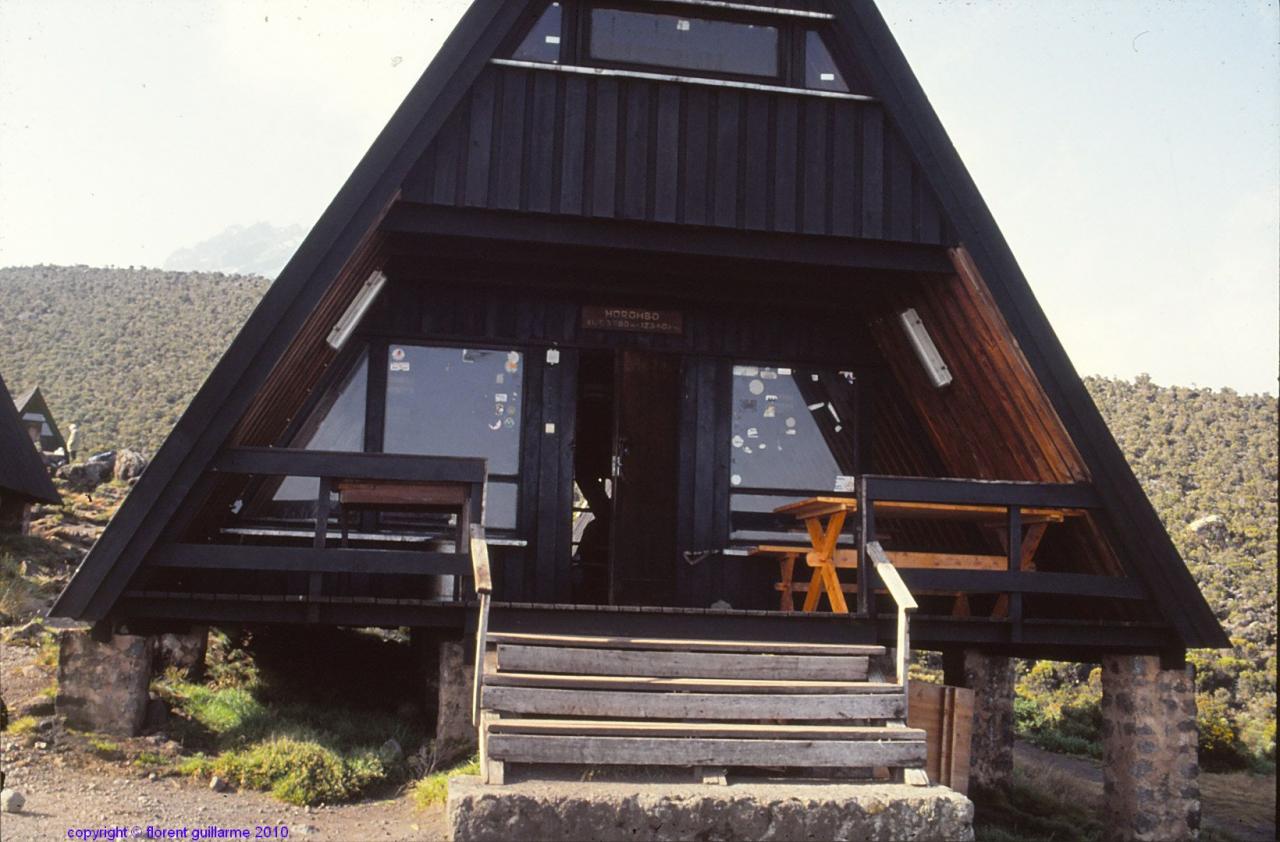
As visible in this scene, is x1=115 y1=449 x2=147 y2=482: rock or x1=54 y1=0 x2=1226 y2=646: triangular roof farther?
x1=115 y1=449 x2=147 y2=482: rock

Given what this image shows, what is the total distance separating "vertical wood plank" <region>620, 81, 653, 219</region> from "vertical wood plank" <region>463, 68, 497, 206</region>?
106 centimetres

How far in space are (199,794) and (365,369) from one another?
4.24m

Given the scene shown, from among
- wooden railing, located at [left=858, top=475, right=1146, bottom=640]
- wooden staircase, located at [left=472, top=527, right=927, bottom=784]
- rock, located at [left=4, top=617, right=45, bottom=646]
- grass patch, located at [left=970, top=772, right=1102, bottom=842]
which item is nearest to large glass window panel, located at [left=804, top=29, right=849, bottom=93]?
wooden railing, located at [left=858, top=475, right=1146, bottom=640]

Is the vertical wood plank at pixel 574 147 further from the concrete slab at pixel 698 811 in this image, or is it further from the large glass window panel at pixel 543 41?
the concrete slab at pixel 698 811

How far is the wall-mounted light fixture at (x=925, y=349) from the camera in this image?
10.6 metres

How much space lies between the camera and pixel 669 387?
451 inches

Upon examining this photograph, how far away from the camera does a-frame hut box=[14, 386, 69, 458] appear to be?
121ft

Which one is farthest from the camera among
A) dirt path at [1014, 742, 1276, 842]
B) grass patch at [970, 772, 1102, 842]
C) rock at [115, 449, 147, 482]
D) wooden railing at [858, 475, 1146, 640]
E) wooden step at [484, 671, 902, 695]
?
rock at [115, 449, 147, 482]

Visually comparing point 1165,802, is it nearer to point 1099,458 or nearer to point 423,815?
point 1099,458

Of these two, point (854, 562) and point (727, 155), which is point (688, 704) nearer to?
point (854, 562)

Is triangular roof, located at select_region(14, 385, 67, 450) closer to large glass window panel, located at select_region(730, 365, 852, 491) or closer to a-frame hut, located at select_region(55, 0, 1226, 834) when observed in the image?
a-frame hut, located at select_region(55, 0, 1226, 834)

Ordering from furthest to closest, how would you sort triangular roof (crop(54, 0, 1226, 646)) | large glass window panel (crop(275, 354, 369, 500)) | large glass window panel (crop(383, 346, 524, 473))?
1. large glass window panel (crop(383, 346, 524, 473))
2. large glass window panel (crop(275, 354, 369, 500))
3. triangular roof (crop(54, 0, 1226, 646))

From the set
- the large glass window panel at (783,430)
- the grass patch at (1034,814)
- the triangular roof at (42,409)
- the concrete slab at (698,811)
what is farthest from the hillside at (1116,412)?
the concrete slab at (698,811)

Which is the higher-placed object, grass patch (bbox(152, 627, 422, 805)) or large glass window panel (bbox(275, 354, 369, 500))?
large glass window panel (bbox(275, 354, 369, 500))
